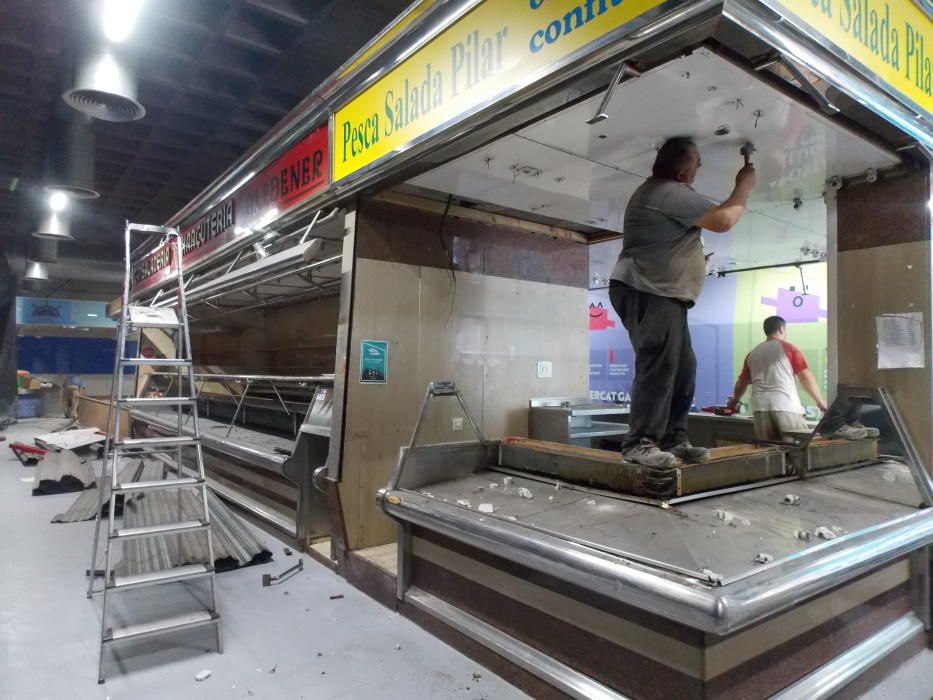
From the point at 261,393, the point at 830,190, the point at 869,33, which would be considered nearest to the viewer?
the point at 869,33

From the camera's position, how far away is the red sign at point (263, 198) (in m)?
3.78

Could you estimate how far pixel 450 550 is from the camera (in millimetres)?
2604

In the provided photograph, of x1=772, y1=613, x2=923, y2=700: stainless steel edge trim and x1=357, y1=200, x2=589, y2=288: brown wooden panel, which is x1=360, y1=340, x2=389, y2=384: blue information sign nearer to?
x1=357, y1=200, x2=589, y2=288: brown wooden panel

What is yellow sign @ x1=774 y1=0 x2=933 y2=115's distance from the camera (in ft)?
6.55

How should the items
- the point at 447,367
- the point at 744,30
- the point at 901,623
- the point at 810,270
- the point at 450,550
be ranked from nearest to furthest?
the point at 744,30
the point at 901,623
the point at 450,550
the point at 447,367
the point at 810,270

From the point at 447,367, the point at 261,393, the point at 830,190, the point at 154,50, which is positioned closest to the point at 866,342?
the point at 830,190

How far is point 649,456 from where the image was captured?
2.46 m

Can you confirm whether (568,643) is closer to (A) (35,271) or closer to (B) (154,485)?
(B) (154,485)

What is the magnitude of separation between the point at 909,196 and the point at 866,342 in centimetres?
76

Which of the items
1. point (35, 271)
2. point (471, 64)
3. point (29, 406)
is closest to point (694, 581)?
point (471, 64)

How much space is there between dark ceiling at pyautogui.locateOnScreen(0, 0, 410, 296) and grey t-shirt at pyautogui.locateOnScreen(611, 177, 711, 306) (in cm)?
289

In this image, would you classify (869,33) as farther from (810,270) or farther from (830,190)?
(810,270)

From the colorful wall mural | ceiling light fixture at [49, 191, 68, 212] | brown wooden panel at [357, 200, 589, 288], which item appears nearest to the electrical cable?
brown wooden panel at [357, 200, 589, 288]

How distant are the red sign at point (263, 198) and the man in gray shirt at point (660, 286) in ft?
6.69
